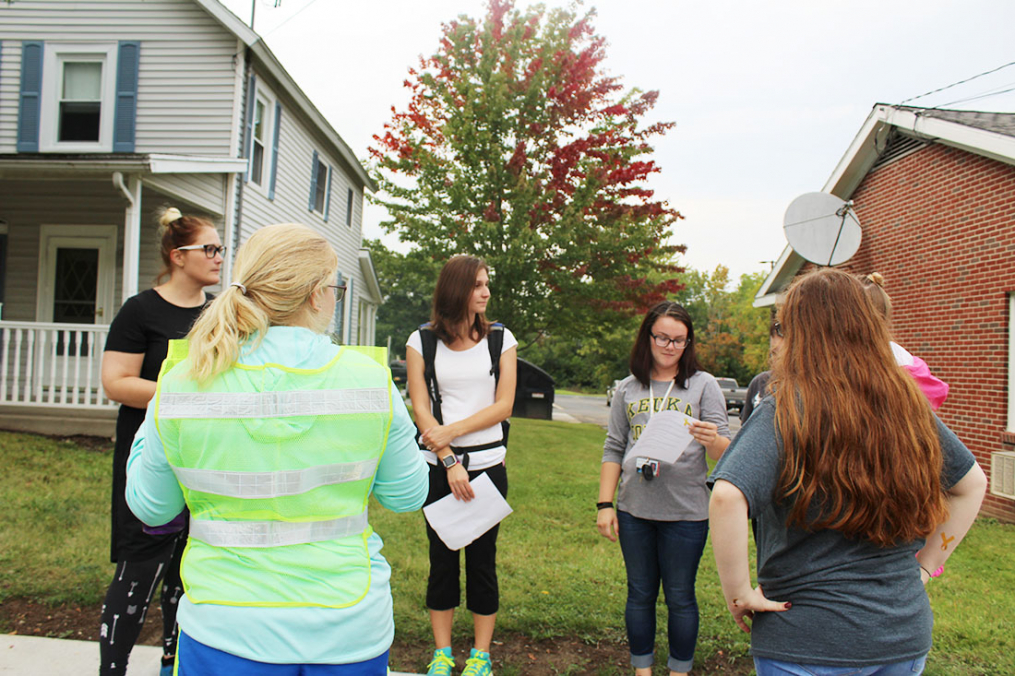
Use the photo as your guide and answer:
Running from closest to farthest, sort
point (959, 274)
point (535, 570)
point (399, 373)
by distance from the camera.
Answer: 1. point (535, 570)
2. point (959, 274)
3. point (399, 373)

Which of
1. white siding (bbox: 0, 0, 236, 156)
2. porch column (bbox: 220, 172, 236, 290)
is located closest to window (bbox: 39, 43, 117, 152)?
white siding (bbox: 0, 0, 236, 156)

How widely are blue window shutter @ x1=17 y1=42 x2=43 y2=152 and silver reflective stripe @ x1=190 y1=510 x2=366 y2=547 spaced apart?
11.6 m

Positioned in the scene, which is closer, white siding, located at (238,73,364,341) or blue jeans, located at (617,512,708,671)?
blue jeans, located at (617,512,708,671)

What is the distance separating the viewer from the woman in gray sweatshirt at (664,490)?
2.88 meters

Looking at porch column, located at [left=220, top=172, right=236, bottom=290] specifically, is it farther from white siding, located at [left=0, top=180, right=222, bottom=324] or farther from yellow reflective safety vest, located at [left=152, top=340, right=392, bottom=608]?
yellow reflective safety vest, located at [left=152, top=340, right=392, bottom=608]

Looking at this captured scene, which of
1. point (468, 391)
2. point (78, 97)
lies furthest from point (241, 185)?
point (468, 391)

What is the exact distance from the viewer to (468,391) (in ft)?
10.2

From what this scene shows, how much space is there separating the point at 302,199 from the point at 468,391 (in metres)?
12.0

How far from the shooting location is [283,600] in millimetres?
1408

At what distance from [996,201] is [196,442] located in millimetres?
9381

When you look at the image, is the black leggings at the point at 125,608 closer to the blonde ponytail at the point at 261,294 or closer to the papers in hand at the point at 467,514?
the papers in hand at the point at 467,514

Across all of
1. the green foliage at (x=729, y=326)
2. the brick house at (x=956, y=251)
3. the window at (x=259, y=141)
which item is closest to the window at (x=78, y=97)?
the window at (x=259, y=141)

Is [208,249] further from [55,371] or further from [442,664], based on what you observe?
[55,371]

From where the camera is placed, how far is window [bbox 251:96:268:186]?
11668 mm
